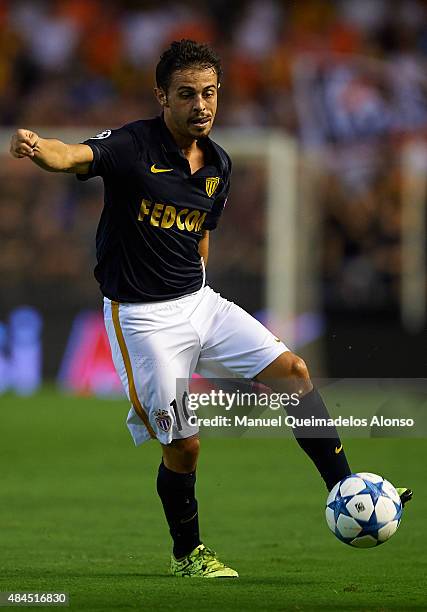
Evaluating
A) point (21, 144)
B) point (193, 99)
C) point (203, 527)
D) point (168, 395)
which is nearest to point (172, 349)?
point (168, 395)

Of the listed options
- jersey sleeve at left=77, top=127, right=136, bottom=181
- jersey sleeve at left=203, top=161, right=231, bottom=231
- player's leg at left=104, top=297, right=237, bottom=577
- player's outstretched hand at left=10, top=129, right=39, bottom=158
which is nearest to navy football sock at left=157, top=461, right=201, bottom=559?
player's leg at left=104, top=297, right=237, bottom=577

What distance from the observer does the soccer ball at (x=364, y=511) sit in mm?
5160

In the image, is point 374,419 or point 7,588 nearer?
point 7,588

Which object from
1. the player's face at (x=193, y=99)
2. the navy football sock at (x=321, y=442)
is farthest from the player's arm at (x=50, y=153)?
the navy football sock at (x=321, y=442)

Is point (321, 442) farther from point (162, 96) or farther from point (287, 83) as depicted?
point (287, 83)

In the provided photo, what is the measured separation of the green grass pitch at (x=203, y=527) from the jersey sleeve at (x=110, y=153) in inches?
65.8

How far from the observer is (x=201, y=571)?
216 inches

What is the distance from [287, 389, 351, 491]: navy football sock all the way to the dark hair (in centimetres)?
146

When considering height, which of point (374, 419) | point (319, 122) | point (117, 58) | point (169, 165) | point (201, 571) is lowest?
point (201, 571)

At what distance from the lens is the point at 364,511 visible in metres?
5.14

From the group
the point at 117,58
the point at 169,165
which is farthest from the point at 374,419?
the point at 117,58

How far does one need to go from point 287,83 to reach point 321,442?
42.7 ft

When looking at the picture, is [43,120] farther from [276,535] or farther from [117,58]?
[276,535]

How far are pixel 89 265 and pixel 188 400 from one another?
410 inches
